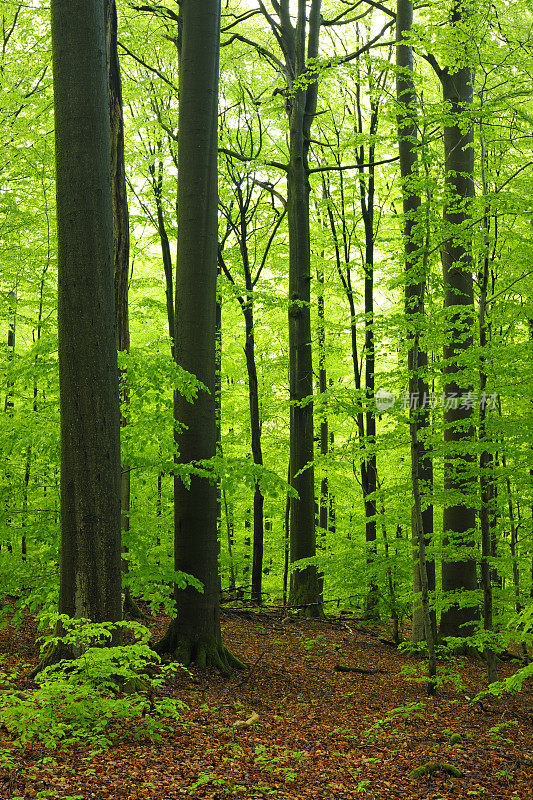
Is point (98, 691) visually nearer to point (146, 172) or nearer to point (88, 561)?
point (88, 561)

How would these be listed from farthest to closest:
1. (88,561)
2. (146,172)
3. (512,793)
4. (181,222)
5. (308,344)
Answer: (146,172) → (308,344) → (181,222) → (88,561) → (512,793)

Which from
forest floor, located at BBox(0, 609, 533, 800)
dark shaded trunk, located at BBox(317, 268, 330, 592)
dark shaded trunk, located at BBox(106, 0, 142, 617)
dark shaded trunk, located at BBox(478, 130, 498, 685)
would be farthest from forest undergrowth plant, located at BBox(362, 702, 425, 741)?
dark shaded trunk, located at BBox(317, 268, 330, 592)

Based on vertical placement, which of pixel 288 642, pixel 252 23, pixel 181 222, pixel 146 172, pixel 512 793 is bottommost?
pixel 288 642

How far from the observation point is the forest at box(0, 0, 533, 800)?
4.26 metres

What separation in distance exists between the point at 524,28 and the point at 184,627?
9.95 m

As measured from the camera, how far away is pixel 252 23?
1465cm

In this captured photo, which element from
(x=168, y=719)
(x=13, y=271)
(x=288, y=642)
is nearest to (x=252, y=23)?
(x=13, y=271)

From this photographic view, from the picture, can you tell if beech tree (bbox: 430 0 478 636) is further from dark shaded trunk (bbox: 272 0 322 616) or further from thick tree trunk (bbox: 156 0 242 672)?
thick tree trunk (bbox: 156 0 242 672)

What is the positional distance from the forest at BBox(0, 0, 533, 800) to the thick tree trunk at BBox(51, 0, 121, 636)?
0.02 metres

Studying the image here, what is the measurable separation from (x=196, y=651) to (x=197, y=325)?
12.1 ft

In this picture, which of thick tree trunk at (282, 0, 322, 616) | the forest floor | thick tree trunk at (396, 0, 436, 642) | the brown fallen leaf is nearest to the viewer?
the forest floor

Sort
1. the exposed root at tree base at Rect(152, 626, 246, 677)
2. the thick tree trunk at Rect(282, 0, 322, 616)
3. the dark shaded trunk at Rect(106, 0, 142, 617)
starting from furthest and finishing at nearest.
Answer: the thick tree trunk at Rect(282, 0, 322, 616), the exposed root at tree base at Rect(152, 626, 246, 677), the dark shaded trunk at Rect(106, 0, 142, 617)

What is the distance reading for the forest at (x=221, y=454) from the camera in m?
4.26

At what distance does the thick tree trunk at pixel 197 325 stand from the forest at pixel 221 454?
3cm
